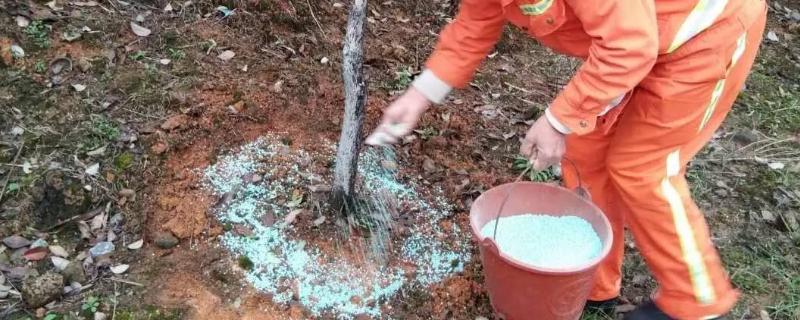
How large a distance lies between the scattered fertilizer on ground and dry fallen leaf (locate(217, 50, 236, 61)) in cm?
61

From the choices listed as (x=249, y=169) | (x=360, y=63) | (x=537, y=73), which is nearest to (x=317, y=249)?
(x=249, y=169)

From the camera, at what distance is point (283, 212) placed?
115 inches

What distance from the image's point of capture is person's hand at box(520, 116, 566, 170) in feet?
6.52

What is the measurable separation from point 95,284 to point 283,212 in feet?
2.47

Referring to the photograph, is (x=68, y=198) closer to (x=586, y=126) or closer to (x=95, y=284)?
(x=95, y=284)

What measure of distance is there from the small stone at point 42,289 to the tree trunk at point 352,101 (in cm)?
106

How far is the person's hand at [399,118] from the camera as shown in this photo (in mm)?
2215

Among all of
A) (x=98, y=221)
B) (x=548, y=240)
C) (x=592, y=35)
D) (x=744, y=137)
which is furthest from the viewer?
(x=744, y=137)

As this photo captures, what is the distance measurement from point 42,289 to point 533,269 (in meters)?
1.70

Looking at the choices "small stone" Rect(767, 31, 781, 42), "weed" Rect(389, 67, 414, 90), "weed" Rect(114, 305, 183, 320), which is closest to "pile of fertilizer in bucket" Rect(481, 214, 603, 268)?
"weed" Rect(114, 305, 183, 320)

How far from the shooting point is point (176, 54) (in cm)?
351

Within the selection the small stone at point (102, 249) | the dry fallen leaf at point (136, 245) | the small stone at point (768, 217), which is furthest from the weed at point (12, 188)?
the small stone at point (768, 217)

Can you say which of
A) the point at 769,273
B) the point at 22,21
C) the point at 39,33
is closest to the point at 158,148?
the point at 39,33

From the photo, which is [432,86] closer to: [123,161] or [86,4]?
[123,161]
